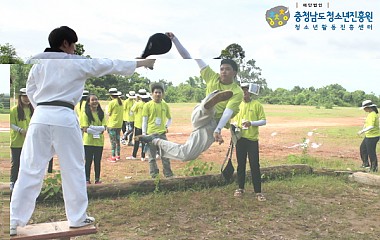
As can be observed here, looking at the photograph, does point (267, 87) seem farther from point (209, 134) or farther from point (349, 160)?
point (349, 160)

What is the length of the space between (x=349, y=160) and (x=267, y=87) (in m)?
1.16

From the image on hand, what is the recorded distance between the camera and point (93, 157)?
138 inches

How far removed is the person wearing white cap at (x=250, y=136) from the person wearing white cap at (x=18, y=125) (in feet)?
5.42

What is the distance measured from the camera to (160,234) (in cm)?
341

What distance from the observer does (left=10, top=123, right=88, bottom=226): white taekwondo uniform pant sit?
116 inches

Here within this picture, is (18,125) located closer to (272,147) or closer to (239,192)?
(239,192)

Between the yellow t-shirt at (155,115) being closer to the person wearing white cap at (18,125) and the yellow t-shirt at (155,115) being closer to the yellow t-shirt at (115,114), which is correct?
the yellow t-shirt at (115,114)

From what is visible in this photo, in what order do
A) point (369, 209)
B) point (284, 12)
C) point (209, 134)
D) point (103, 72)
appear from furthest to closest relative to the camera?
point (284, 12), point (369, 209), point (209, 134), point (103, 72)

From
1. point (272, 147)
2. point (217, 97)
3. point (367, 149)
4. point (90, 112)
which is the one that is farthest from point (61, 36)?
point (367, 149)

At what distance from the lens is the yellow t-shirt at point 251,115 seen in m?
3.67

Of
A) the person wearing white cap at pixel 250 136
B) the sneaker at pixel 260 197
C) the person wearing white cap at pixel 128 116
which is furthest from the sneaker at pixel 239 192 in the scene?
the person wearing white cap at pixel 128 116

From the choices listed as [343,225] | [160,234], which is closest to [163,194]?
[160,234]

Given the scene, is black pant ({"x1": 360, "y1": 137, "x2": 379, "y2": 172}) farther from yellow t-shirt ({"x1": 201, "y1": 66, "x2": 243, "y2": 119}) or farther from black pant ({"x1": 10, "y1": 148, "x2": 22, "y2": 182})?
black pant ({"x1": 10, "y1": 148, "x2": 22, "y2": 182})

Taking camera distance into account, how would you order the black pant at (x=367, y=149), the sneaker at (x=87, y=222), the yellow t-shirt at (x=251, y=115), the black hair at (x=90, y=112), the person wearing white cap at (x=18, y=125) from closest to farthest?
1. the sneaker at (x=87, y=222)
2. the person wearing white cap at (x=18, y=125)
3. the black hair at (x=90, y=112)
4. the yellow t-shirt at (x=251, y=115)
5. the black pant at (x=367, y=149)
